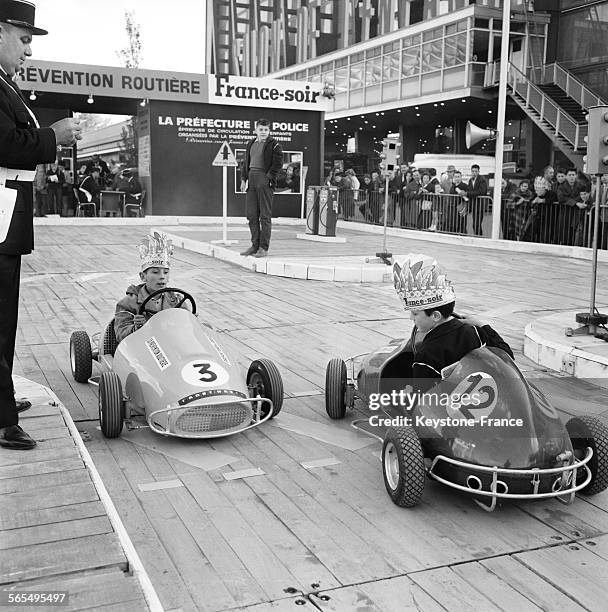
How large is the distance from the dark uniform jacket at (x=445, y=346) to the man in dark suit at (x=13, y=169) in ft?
5.71

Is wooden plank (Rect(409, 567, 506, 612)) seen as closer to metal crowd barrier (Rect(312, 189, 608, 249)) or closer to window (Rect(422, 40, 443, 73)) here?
metal crowd barrier (Rect(312, 189, 608, 249))

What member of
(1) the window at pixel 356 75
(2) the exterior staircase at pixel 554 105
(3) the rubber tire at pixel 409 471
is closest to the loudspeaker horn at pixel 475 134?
(2) the exterior staircase at pixel 554 105

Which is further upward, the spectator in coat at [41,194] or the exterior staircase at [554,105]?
the exterior staircase at [554,105]

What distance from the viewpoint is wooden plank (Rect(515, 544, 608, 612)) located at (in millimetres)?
2531

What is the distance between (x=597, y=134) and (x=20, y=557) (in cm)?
539

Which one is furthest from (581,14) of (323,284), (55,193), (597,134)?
(597,134)

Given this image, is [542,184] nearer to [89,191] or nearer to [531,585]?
[89,191]

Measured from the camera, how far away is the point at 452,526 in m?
3.07

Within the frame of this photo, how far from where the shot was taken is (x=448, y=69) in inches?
1091

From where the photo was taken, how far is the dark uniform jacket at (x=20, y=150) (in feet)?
10.6

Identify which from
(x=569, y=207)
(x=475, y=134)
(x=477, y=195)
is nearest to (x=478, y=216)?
(x=477, y=195)

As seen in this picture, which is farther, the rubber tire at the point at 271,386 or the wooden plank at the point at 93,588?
the rubber tire at the point at 271,386

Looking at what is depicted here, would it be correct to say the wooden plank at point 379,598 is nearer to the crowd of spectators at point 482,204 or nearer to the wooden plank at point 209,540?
the wooden plank at point 209,540

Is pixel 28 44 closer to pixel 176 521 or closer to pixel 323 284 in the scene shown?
pixel 176 521
